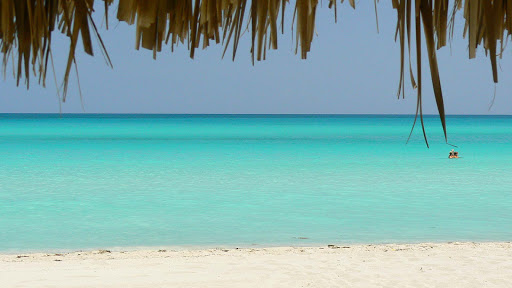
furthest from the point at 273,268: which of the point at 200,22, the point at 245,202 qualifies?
the point at 245,202

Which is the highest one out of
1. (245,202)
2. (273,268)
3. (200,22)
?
(200,22)


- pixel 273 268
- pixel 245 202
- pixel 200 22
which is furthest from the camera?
pixel 245 202

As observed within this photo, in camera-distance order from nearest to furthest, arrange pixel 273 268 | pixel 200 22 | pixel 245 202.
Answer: pixel 200 22
pixel 273 268
pixel 245 202

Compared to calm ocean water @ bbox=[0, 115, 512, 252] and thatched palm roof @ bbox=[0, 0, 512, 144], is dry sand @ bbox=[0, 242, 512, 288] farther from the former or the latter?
thatched palm roof @ bbox=[0, 0, 512, 144]

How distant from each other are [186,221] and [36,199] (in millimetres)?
2693

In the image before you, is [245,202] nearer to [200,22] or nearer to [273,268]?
[273,268]

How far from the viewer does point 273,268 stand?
4156 millimetres

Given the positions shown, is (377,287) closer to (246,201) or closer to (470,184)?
(246,201)

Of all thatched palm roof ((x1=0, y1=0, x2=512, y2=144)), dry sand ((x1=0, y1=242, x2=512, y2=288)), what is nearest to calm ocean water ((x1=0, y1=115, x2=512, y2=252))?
dry sand ((x1=0, y1=242, x2=512, y2=288))

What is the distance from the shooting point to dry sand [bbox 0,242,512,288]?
3766mm

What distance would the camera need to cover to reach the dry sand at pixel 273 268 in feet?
12.4

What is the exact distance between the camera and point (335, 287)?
12.1ft

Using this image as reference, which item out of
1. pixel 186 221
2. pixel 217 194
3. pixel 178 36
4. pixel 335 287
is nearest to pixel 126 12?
pixel 178 36

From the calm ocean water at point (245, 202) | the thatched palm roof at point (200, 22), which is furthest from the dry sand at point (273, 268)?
the thatched palm roof at point (200, 22)
